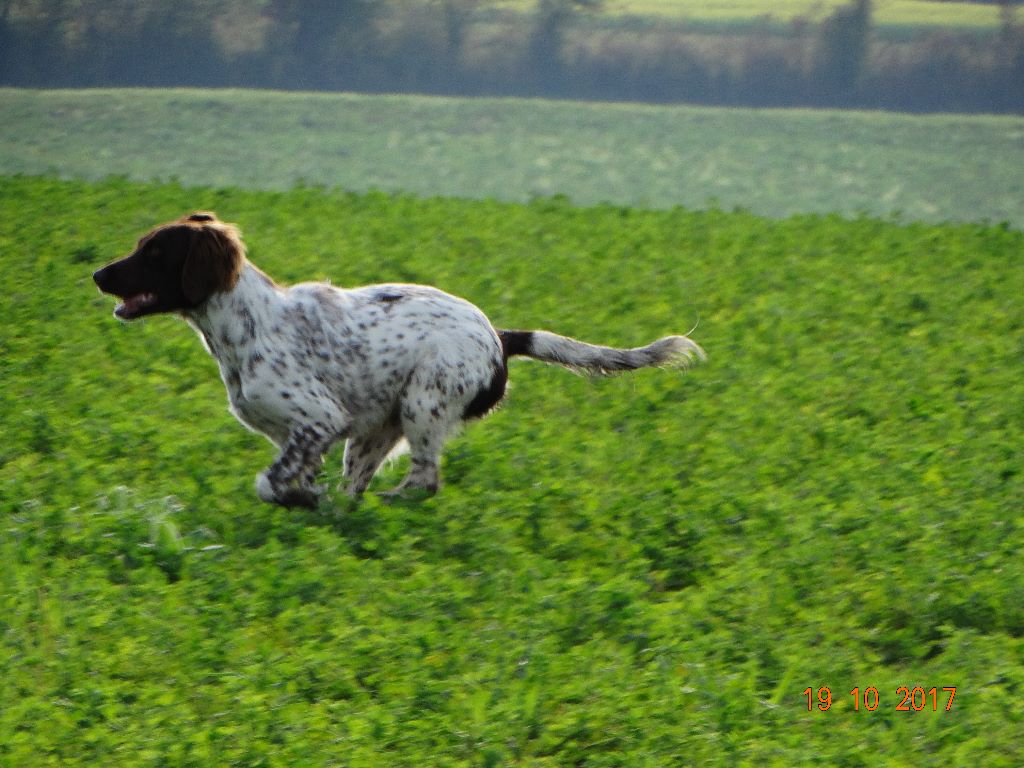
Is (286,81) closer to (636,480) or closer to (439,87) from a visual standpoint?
(439,87)

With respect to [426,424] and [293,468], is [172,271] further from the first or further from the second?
[426,424]

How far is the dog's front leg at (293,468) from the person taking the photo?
23.9ft

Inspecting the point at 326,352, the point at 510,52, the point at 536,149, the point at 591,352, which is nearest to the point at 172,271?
the point at 326,352

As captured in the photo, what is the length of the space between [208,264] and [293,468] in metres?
1.10

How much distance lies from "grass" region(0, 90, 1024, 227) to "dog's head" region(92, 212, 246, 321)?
20.2 metres

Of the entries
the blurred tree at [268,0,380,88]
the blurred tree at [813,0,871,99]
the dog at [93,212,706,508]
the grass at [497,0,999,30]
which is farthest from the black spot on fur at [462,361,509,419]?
the grass at [497,0,999,30]

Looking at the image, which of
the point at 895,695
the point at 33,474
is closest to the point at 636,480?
the point at 895,695

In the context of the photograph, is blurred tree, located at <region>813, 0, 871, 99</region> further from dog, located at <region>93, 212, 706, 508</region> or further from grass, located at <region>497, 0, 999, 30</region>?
dog, located at <region>93, 212, 706, 508</region>

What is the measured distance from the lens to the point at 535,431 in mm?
9117

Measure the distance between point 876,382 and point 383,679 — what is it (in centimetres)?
591

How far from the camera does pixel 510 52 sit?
131ft

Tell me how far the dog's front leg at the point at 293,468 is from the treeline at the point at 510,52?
3150 centimetres

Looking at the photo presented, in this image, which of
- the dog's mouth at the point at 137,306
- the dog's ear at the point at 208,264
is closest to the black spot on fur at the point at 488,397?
the dog's ear at the point at 208,264

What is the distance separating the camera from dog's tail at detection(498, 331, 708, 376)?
8047 mm
